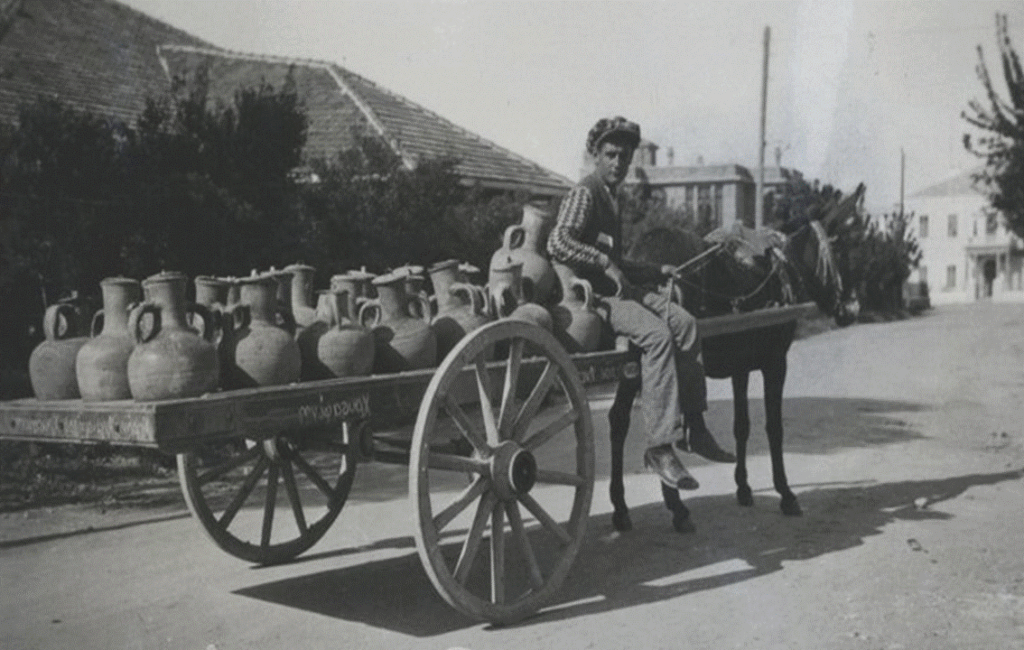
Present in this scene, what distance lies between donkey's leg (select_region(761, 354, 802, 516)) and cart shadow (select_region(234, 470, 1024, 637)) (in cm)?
13

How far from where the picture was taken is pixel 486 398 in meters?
4.66

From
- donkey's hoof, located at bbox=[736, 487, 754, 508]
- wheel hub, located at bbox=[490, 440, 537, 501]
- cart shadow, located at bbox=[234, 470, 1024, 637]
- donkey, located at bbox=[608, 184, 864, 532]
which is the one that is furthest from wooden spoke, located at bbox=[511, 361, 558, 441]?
donkey's hoof, located at bbox=[736, 487, 754, 508]

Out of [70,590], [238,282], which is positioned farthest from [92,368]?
[70,590]

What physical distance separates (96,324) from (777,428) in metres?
4.64

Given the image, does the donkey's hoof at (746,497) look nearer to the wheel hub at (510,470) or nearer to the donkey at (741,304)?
the donkey at (741,304)

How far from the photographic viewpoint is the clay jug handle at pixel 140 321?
13.1 feet

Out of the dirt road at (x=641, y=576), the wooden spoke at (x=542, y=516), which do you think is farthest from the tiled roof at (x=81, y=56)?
the wooden spoke at (x=542, y=516)

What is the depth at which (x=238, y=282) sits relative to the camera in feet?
15.9

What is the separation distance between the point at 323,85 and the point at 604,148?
13.2 m

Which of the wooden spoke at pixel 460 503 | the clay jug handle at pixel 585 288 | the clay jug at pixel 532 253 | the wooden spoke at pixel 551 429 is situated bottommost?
the wooden spoke at pixel 460 503

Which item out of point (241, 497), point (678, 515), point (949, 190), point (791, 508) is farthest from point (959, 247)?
point (241, 497)

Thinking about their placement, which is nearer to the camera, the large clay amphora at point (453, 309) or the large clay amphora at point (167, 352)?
the large clay amphora at point (167, 352)

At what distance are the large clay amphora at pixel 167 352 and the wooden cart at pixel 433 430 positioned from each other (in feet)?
0.30

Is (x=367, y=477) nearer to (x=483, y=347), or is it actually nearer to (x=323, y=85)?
(x=483, y=347)
